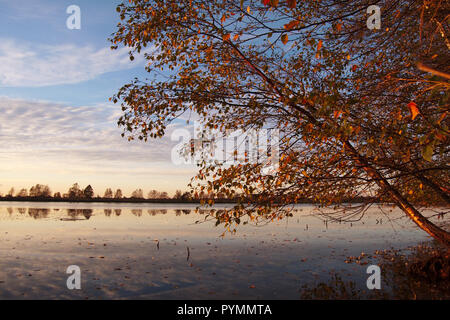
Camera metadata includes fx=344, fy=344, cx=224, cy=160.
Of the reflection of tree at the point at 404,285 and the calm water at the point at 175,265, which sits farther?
the calm water at the point at 175,265

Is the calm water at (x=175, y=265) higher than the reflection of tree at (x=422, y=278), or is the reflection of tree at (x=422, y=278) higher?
the reflection of tree at (x=422, y=278)

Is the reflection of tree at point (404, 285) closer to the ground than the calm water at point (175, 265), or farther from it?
farther from it

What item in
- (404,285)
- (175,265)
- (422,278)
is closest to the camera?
(404,285)

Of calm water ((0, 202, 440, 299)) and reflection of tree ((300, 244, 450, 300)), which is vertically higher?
reflection of tree ((300, 244, 450, 300))

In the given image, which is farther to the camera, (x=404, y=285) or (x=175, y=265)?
(x=175, y=265)

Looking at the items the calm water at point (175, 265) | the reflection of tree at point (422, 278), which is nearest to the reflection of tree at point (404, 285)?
the reflection of tree at point (422, 278)

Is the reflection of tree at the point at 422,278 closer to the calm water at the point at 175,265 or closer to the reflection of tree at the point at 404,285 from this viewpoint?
the reflection of tree at the point at 404,285

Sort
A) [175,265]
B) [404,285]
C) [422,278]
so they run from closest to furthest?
1. [404,285]
2. [422,278]
3. [175,265]

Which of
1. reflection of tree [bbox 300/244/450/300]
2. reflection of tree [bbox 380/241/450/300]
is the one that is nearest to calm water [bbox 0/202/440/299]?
reflection of tree [bbox 300/244/450/300]

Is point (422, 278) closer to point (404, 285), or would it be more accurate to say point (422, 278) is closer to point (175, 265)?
point (404, 285)

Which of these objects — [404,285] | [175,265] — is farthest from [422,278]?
[175,265]

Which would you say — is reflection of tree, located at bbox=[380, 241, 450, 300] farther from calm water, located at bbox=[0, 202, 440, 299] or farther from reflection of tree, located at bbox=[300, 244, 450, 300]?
calm water, located at bbox=[0, 202, 440, 299]

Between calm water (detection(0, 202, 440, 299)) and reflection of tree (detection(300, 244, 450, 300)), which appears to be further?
calm water (detection(0, 202, 440, 299))
